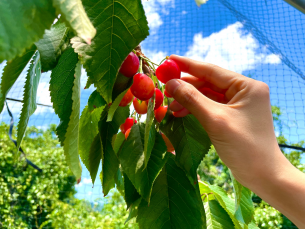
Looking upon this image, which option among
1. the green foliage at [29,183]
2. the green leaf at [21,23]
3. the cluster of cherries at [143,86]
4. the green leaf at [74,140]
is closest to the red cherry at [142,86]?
the cluster of cherries at [143,86]

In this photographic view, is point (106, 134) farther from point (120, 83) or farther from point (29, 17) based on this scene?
point (29, 17)

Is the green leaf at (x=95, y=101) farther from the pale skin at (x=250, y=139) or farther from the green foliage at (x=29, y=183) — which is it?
the green foliage at (x=29, y=183)

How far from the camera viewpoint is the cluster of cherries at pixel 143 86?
35 centimetres

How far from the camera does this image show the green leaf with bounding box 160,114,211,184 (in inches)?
15.4

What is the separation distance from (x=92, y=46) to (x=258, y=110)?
0.35m

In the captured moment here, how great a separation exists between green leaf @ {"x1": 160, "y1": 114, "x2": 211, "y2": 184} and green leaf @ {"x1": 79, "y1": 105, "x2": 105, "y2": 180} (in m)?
0.11

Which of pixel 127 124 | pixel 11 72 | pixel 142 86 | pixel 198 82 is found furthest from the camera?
pixel 198 82

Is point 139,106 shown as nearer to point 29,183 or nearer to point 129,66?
point 129,66

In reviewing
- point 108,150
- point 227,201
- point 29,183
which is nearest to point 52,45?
point 108,150

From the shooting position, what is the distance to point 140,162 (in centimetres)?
36

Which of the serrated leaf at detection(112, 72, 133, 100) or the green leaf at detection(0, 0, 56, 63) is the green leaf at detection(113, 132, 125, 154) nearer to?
the serrated leaf at detection(112, 72, 133, 100)

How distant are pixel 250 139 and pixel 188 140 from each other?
0.40 feet

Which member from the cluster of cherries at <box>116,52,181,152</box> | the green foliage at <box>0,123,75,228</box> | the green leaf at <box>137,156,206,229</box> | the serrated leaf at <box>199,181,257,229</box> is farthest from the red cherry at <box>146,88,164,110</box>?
the green foliage at <box>0,123,75,228</box>

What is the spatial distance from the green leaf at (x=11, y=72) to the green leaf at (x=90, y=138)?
0.13 meters
